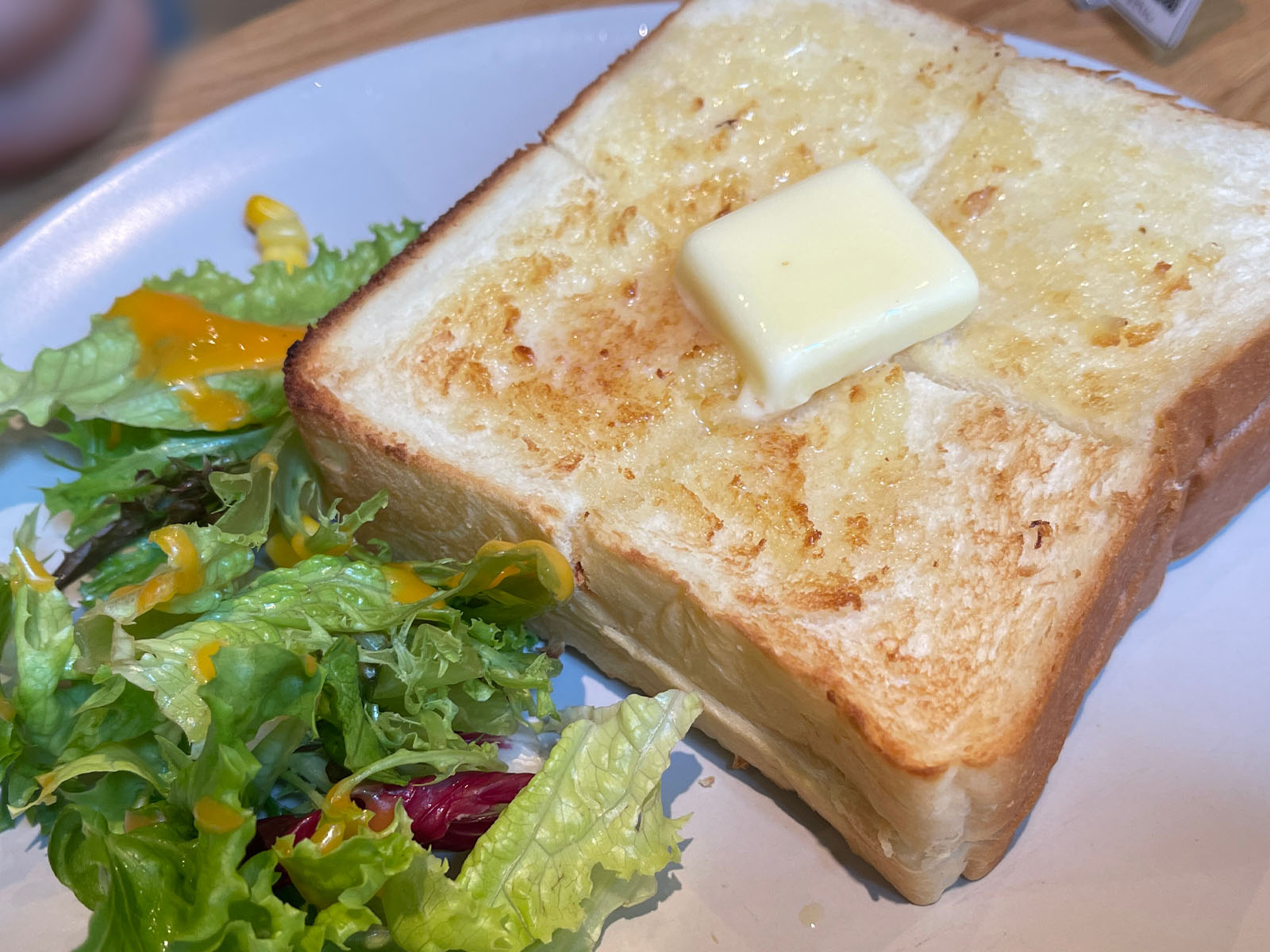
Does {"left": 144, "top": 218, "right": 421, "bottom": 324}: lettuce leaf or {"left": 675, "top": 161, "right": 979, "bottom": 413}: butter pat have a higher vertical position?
{"left": 144, "top": 218, "right": 421, "bottom": 324}: lettuce leaf

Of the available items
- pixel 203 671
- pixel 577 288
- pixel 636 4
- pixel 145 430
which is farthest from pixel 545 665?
pixel 636 4

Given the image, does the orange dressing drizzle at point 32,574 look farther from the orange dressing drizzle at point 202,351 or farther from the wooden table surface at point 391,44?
the wooden table surface at point 391,44

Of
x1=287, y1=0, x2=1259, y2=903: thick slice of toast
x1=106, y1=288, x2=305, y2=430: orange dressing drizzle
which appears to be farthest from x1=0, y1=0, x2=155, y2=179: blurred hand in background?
x1=287, y1=0, x2=1259, y2=903: thick slice of toast

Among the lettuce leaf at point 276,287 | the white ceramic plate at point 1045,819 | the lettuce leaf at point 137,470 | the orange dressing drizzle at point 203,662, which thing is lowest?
the white ceramic plate at point 1045,819

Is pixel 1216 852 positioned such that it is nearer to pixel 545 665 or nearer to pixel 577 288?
pixel 545 665

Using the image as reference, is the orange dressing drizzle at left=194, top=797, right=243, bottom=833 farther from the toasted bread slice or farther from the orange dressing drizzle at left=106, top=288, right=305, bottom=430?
the toasted bread slice

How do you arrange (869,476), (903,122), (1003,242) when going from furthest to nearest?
(903,122)
(1003,242)
(869,476)

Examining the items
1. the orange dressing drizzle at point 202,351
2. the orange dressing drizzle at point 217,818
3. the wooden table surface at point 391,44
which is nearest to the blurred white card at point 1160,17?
the wooden table surface at point 391,44
